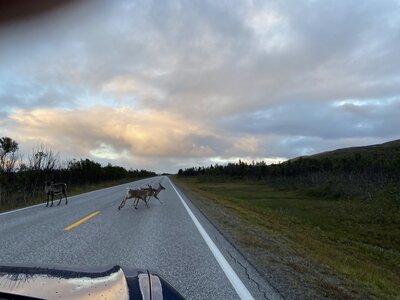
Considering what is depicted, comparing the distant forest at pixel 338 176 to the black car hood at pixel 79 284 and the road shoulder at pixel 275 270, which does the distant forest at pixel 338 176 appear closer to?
the road shoulder at pixel 275 270

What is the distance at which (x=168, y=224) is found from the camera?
1215 centimetres

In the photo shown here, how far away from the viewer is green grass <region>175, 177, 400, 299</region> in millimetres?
7117

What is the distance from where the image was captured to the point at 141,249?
26.2 ft

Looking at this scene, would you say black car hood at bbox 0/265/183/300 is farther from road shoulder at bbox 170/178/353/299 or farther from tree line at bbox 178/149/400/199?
tree line at bbox 178/149/400/199

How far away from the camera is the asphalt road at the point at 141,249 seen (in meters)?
5.66

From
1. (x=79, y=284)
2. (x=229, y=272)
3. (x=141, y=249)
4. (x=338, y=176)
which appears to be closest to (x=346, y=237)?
(x=141, y=249)

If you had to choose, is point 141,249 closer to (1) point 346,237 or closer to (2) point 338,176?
(1) point 346,237

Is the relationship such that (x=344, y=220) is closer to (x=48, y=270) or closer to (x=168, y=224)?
(x=168, y=224)

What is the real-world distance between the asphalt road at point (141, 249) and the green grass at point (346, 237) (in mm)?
1357

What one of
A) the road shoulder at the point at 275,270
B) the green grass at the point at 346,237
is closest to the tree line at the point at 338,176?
the green grass at the point at 346,237

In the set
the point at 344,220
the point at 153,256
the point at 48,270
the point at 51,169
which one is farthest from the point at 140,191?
the point at 51,169

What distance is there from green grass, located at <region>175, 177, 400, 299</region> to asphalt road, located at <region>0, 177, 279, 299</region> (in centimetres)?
136

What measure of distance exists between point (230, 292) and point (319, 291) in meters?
1.31

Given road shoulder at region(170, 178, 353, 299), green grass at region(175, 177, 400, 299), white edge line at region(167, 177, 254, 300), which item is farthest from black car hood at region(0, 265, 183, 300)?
green grass at region(175, 177, 400, 299)
